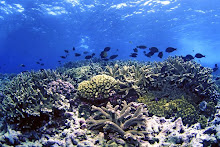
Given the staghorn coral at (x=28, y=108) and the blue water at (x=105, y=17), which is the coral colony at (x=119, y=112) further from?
the blue water at (x=105, y=17)

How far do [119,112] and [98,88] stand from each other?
127 centimetres

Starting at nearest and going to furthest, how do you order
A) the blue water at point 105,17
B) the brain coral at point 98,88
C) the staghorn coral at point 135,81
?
1. the brain coral at point 98,88
2. the staghorn coral at point 135,81
3. the blue water at point 105,17

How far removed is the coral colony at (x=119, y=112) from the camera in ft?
10.8

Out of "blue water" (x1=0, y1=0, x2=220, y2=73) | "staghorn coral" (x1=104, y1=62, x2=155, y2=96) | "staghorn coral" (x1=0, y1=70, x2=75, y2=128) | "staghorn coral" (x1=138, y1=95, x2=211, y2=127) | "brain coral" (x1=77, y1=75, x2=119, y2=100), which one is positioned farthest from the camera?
"blue water" (x1=0, y1=0, x2=220, y2=73)

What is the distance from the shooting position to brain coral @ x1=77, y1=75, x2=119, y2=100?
193 inches

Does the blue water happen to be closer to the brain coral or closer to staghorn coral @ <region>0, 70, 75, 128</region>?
the brain coral

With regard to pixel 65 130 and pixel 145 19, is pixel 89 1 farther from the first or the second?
pixel 65 130

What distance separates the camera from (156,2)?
23891 mm

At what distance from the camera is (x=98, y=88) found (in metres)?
5.03

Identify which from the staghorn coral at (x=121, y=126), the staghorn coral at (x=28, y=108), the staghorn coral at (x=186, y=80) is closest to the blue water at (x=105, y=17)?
the staghorn coral at (x=186, y=80)

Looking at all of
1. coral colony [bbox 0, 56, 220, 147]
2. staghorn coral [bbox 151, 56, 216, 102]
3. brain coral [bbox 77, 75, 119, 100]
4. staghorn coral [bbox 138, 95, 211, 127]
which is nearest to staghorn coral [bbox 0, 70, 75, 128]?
coral colony [bbox 0, 56, 220, 147]

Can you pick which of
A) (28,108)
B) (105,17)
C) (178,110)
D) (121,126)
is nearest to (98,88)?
(121,126)

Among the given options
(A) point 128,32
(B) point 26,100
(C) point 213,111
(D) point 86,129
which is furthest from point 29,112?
(A) point 128,32

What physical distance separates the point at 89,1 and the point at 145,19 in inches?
548
